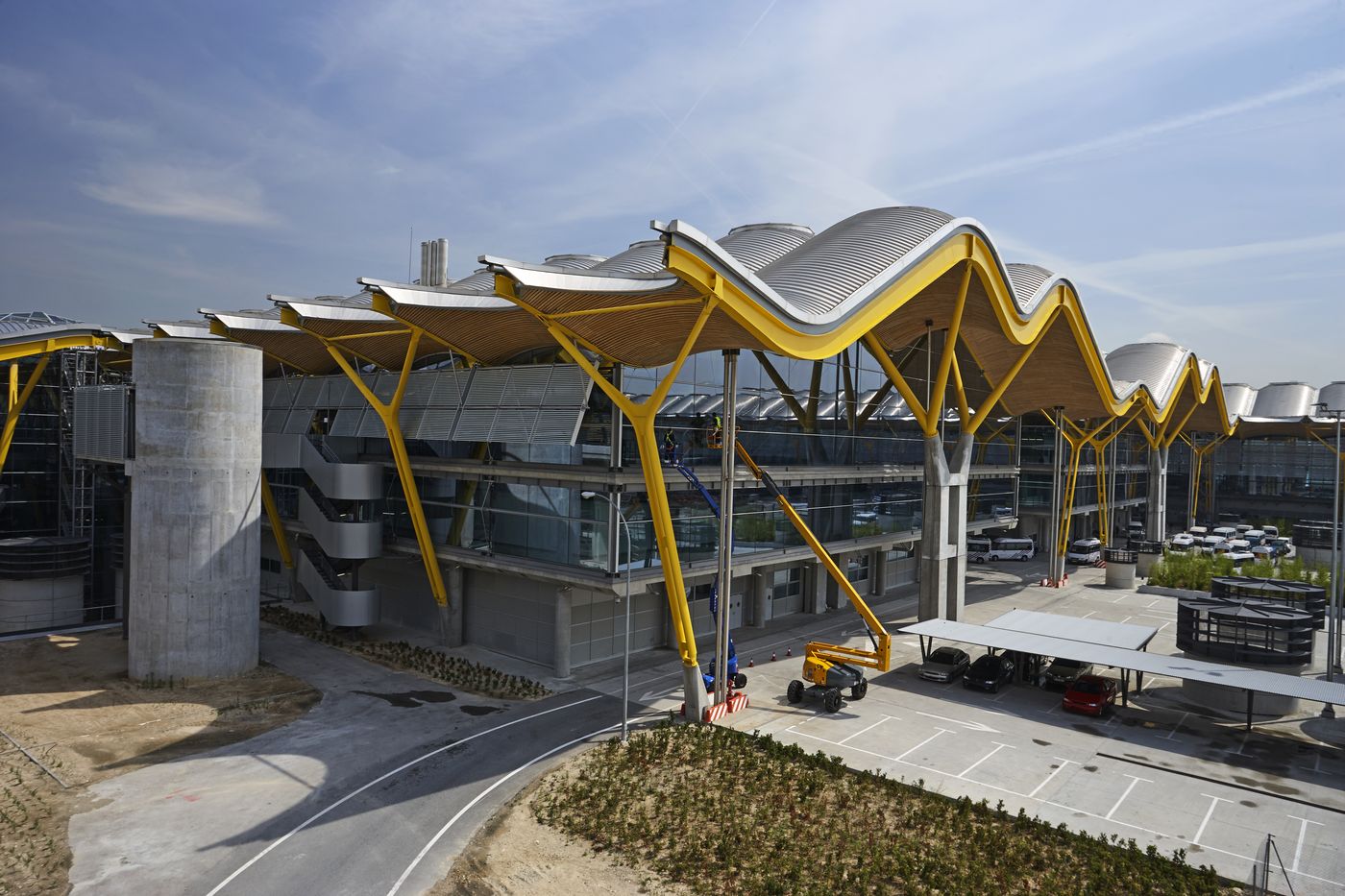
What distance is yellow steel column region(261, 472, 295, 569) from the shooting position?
134 feet

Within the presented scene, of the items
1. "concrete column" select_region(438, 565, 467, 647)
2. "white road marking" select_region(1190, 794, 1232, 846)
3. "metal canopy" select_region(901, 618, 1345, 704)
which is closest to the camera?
"white road marking" select_region(1190, 794, 1232, 846)

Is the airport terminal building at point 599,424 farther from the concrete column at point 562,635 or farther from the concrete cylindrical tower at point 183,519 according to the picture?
the concrete cylindrical tower at point 183,519

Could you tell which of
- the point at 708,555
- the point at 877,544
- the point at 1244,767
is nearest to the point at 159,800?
the point at 708,555

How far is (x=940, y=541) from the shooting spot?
127ft

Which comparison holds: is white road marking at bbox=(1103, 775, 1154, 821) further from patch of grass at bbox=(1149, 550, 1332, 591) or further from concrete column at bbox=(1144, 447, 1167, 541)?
concrete column at bbox=(1144, 447, 1167, 541)

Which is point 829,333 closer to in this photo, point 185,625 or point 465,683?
point 465,683

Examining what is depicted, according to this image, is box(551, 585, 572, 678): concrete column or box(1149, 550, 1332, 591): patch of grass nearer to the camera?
box(551, 585, 572, 678): concrete column

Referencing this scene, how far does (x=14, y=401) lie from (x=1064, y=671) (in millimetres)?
48355

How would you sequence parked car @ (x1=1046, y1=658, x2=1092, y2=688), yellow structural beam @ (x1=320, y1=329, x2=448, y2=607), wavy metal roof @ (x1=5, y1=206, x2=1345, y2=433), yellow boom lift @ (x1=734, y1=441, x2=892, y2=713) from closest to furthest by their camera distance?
wavy metal roof @ (x1=5, y1=206, x2=1345, y2=433) < yellow boom lift @ (x1=734, y1=441, x2=892, y2=713) < parked car @ (x1=1046, y1=658, x2=1092, y2=688) < yellow structural beam @ (x1=320, y1=329, x2=448, y2=607)

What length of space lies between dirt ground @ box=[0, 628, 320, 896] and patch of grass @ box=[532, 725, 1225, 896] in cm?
1031

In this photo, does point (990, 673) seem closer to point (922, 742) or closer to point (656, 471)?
point (922, 742)

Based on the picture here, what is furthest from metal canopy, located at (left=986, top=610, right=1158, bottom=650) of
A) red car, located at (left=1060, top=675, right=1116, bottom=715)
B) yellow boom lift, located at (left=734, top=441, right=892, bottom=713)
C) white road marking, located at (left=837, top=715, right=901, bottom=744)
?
white road marking, located at (left=837, top=715, right=901, bottom=744)

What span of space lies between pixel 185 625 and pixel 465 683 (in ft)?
32.6

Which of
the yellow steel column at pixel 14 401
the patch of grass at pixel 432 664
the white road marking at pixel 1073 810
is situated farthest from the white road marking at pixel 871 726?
the yellow steel column at pixel 14 401
